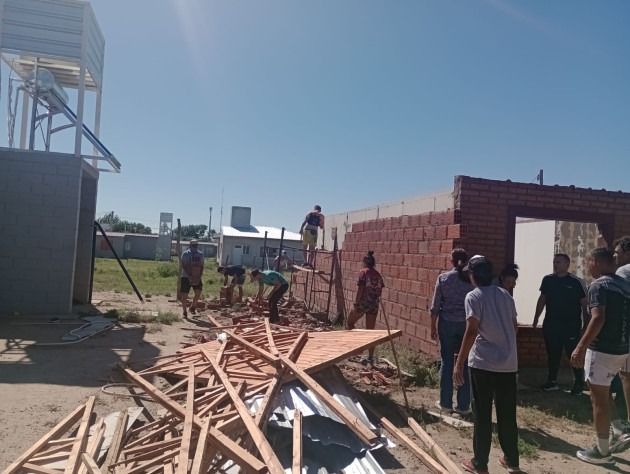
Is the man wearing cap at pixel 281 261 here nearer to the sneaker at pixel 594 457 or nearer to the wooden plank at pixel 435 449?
the wooden plank at pixel 435 449

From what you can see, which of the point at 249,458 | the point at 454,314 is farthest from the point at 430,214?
the point at 249,458

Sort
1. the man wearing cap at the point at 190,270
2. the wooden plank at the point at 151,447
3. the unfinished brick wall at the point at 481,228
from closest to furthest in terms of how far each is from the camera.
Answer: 1. the wooden plank at the point at 151,447
2. the unfinished brick wall at the point at 481,228
3. the man wearing cap at the point at 190,270

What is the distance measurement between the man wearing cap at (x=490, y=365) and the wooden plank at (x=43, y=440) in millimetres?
3323

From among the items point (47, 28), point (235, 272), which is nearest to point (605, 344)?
point (235, 272)

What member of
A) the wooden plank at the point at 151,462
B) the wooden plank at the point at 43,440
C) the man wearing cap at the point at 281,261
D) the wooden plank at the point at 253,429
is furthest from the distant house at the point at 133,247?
the wooden plank at the point at 151,462

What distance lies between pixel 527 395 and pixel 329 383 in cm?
254

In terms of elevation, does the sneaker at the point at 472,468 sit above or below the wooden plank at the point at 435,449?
below

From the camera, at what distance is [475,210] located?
669 centimetres

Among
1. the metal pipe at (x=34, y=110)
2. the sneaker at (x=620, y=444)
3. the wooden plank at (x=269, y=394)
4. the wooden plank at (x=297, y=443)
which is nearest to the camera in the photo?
the wooden plank at (x=297, y=443)

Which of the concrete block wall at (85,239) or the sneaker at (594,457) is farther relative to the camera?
the concrete block wall at (85,239)

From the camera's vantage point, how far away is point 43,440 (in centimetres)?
384

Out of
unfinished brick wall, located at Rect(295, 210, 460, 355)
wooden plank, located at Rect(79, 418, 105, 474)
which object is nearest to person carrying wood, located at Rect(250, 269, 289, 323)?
unfinished brick wall, located at Rect(295, 210, 460, 355)

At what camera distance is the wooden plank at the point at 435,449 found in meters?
3.72

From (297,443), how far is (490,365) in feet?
5.27
